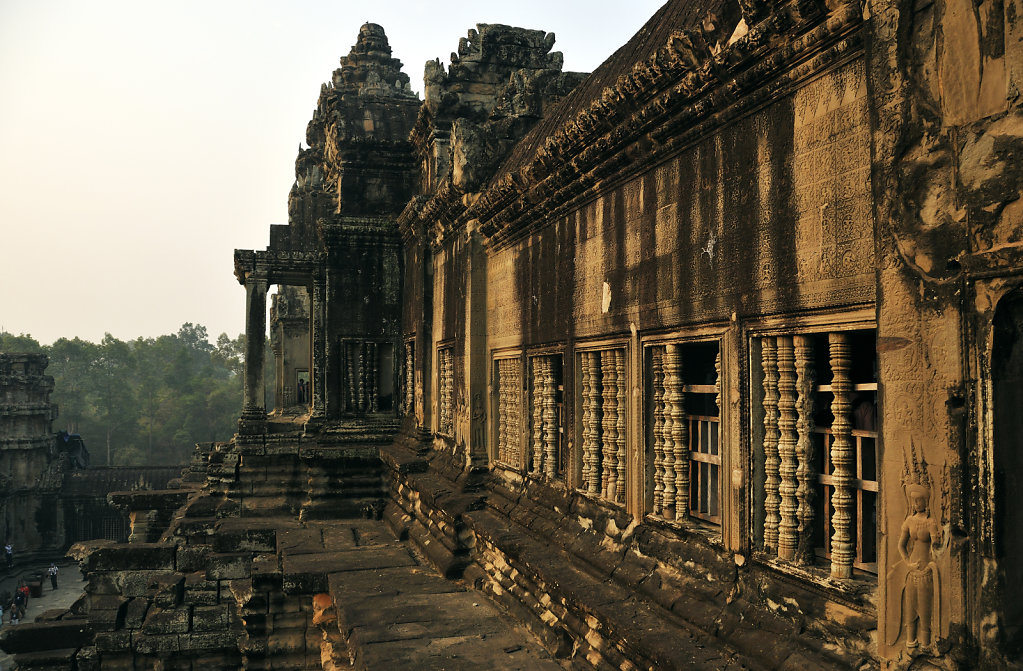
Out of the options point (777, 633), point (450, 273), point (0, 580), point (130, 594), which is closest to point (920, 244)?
point (777, 633)

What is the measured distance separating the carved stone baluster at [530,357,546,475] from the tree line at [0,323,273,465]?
5741cm

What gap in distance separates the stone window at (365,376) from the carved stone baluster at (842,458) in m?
11.2

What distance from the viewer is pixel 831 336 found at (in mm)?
3439

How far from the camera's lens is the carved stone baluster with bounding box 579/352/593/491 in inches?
242

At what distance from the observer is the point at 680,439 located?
15.9 feet

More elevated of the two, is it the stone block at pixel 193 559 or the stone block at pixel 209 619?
the stone block at pixel 193 559

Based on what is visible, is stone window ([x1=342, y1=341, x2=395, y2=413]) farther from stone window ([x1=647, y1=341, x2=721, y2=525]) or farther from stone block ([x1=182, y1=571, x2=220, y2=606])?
stone window ([x1=647, y1=341, x2=721, y2=525])

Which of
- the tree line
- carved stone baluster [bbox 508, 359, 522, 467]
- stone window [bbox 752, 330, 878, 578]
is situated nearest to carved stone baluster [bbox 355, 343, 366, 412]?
carved stone baluster [bbox 508, 359, 522, 467]

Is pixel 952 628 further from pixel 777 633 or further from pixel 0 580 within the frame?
pixel 0 580

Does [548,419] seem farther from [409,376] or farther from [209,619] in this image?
[409,376]

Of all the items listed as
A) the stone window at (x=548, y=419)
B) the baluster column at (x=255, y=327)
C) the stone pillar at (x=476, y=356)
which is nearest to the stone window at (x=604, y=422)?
the stone window at (x=548, y=419)

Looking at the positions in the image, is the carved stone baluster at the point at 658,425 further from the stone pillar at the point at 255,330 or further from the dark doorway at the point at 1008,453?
the stone pillar at the point at 255,330

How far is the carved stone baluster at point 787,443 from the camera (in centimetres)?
373

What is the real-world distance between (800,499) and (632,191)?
92.5 inches
